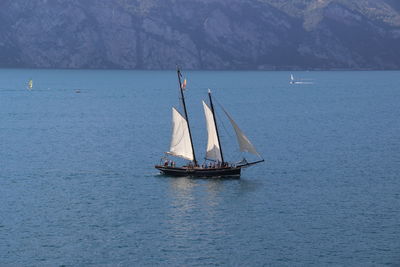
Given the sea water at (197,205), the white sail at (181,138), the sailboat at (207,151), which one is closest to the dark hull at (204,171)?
the sailboat at (207,151)

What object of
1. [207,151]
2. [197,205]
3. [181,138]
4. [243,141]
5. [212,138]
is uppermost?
[181,138]

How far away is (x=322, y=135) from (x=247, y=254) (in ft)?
271

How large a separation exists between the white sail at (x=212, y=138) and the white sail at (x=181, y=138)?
3060mm

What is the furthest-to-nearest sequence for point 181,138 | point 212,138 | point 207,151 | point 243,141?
1. point 181,138
2. point 207,151
3. point 212,138
4. point 243,141

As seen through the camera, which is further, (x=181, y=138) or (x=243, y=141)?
(x=181, y=138)

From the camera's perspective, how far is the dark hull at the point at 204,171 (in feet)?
366

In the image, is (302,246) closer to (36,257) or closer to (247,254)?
(247,254)

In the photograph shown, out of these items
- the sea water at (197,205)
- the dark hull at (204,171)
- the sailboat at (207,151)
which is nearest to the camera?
the sea water at (197,205)

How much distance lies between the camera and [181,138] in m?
118

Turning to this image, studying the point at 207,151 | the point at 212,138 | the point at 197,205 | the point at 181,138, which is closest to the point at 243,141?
the point at 212,138

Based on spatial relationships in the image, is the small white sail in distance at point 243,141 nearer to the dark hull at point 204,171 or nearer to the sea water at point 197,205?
the dark hull at point 204,171

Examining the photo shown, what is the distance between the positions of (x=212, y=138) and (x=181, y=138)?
5199 millimetres

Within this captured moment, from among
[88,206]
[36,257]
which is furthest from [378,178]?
[36,257]

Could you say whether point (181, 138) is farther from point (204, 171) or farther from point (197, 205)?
point (197, 205)
